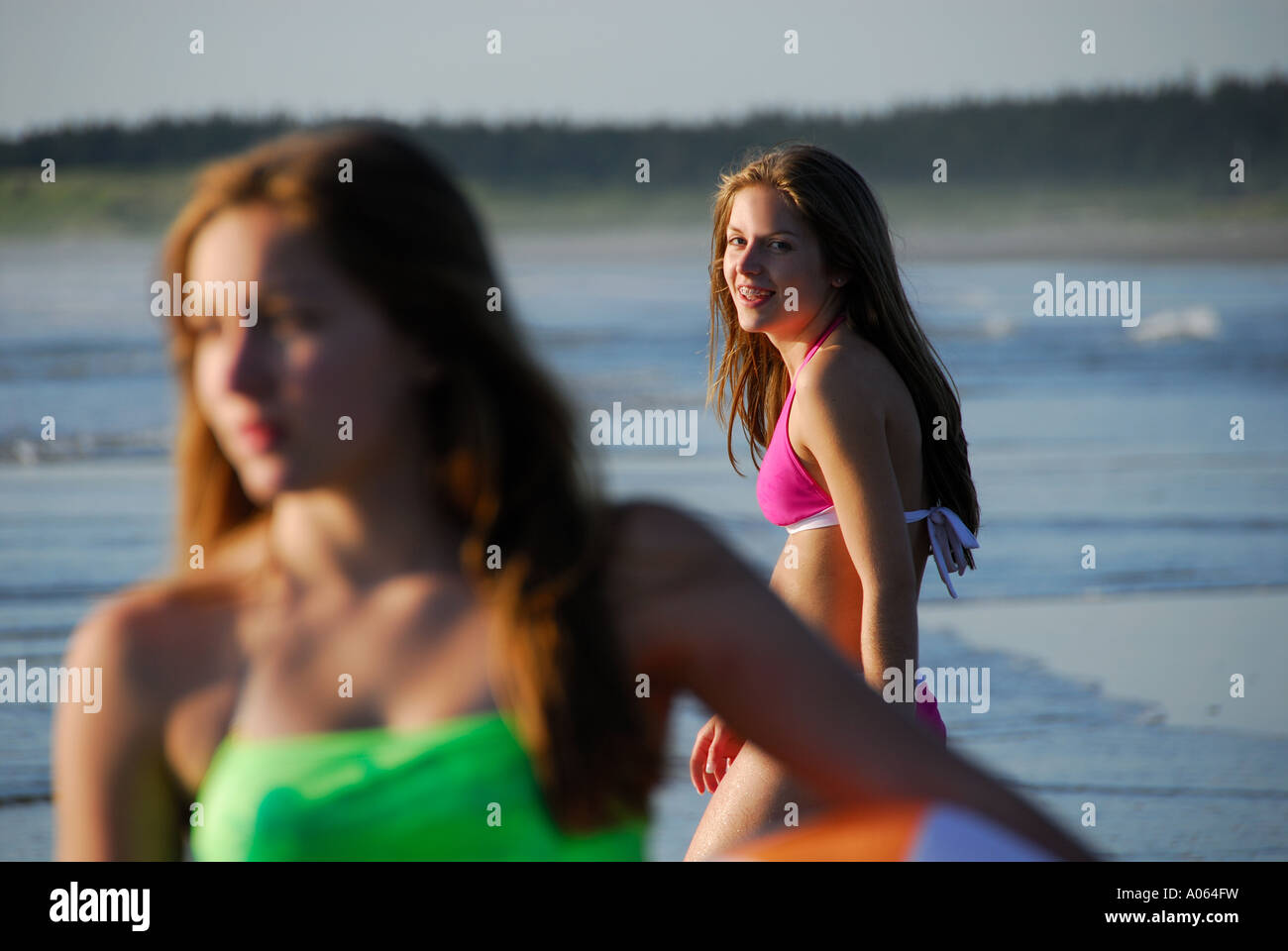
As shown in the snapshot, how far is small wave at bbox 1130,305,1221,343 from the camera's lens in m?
25.8

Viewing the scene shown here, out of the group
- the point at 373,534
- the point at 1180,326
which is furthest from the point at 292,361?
the point at 1180,326

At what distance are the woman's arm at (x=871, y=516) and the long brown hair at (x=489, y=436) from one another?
1.48 meters

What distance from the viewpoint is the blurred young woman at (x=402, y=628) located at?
49.4 inches

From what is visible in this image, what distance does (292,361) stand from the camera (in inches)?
50.4

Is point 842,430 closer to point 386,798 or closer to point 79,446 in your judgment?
point 386,798

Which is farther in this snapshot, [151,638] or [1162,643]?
[1162,643]

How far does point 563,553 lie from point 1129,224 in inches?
1418

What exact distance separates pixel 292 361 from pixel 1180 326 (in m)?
27.0

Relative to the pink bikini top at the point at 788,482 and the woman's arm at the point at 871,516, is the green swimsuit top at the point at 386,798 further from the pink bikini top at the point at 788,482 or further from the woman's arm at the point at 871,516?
the pink bikini top at the point at 788,482
